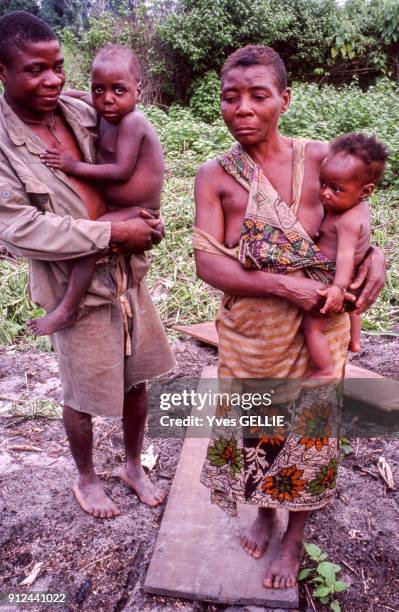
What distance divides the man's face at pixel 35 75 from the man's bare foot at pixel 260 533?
5.69 feet

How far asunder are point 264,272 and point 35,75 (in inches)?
39.1

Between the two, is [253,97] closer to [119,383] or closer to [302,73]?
[119,383]

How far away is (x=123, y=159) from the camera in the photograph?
6.40 feet

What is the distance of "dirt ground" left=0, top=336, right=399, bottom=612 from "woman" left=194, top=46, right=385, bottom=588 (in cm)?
47

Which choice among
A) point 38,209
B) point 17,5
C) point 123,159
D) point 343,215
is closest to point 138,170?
point 123,159

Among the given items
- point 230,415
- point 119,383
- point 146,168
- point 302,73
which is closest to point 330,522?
point 230,415

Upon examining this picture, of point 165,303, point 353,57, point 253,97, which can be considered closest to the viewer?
point 253,97

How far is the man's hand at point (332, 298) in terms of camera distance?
5.19ft

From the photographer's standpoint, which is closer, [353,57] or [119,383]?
[119,383]

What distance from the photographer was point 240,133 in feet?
5.27

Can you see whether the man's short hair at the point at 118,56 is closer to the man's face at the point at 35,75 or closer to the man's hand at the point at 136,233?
the man's face at the point at 35,75

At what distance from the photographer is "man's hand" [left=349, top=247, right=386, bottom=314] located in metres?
1.67

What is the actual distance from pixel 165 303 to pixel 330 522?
2.50m

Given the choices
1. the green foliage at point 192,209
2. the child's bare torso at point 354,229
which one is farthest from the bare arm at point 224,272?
the green foliage at point 192,209
